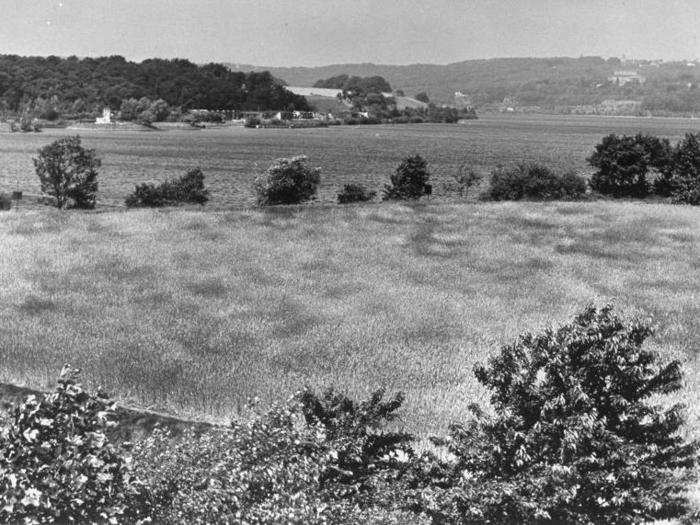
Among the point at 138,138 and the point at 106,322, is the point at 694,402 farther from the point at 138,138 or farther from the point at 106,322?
the point at 138,138

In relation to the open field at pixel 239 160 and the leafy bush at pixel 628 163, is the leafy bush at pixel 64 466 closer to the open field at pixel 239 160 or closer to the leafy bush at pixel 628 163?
the leafy bush at pixel 628 163

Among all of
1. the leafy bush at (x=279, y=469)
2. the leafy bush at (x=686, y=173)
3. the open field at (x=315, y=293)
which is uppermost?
the leafy bush at (x=686, y=173)

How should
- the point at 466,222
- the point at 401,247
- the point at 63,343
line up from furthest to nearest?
the point at 466,222 < the point at 401,247 < the point at 63,343

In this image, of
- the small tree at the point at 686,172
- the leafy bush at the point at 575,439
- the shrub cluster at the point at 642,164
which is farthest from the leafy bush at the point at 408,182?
the leafy bush at the point at 575,439

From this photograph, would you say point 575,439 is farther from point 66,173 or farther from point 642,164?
point 66,173

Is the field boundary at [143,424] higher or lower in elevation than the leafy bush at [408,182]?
lower

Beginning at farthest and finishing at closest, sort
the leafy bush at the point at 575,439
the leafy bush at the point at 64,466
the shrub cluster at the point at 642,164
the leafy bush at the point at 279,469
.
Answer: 1. the shrub cluster at the point at 642,164
2. the leafy bush at the point at 575,439
3. the leafy bush at the point at 279,469
4. the leafy bush at the point at 64,466

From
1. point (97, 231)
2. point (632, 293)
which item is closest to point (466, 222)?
point (632, 293)
